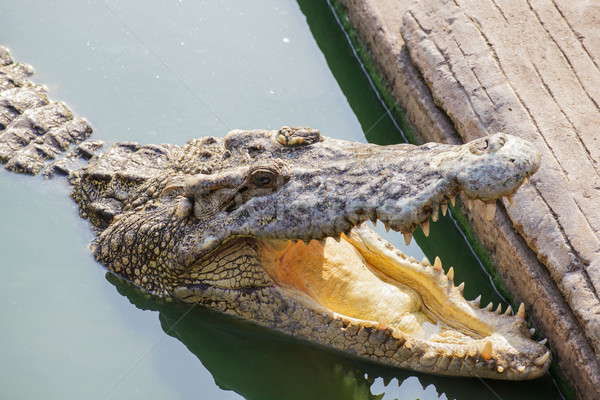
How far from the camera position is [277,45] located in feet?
24.5

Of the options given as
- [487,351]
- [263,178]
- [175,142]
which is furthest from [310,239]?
[175,142]

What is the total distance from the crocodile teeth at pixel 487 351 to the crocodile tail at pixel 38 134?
10.1 feet

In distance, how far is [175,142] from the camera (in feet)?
20.2

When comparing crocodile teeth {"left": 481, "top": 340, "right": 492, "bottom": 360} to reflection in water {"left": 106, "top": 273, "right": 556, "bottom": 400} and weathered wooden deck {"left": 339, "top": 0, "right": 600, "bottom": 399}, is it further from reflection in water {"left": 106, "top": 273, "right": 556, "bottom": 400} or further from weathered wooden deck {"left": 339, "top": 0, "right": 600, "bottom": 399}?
weathered wooden deck {"left": 339, "top": 0, "right": 600, "bottom": 399}

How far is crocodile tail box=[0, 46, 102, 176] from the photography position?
18.5 ft

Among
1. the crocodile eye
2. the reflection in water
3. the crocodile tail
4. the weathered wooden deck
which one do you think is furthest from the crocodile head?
the crocodile tail

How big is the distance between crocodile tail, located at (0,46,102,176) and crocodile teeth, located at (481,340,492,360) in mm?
3088

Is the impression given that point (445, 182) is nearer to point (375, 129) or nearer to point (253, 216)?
point (253, 216)

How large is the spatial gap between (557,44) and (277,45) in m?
2.63

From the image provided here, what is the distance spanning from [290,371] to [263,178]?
1.30m

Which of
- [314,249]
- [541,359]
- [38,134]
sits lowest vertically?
[541,359]

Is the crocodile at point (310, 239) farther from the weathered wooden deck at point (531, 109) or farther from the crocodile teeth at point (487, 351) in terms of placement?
the weathered wooden deck at point (531, 109)

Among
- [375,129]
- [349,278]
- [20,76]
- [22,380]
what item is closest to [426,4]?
[375,129]

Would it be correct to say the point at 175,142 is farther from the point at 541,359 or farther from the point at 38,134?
the point at 541,359
